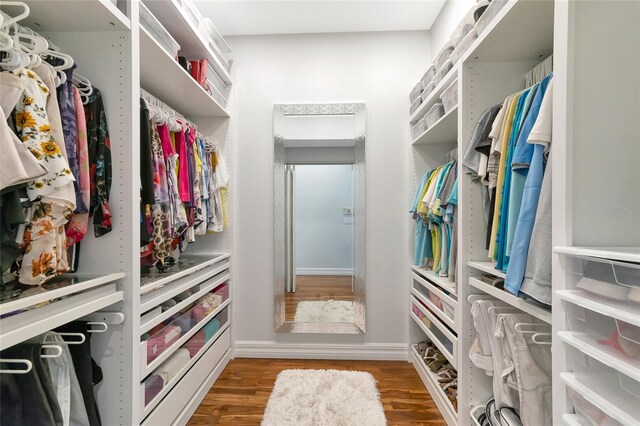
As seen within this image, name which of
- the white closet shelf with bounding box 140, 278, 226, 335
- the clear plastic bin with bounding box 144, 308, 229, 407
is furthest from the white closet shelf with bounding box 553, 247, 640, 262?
the clear plastic bin with bounding box 144, 308, 229, 407

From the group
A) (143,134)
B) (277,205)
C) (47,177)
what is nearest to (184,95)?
(143,134)

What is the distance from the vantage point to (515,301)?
1.04 meters

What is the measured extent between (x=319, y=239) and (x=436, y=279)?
3.31 ft

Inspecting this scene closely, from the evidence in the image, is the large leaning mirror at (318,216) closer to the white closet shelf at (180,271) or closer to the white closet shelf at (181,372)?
the white closet shelf at (181,372)

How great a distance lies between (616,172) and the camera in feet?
2.54

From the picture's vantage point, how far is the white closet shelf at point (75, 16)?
3.03ft

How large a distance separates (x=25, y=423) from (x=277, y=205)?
5.69ft

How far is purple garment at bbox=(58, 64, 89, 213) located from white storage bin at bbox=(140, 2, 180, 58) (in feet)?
1.56

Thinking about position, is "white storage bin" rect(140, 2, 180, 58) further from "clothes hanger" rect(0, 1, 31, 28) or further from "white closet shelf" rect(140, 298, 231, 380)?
"white closet shelf" rect(140, 298, 231, 380)

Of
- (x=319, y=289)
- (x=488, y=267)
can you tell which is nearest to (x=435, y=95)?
(x=488, y=267)

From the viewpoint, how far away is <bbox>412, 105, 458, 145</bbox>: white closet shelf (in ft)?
5.27

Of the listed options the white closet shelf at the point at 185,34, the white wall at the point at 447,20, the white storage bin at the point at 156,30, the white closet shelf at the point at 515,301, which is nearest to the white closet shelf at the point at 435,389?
the white closet shelf at the point at 515,301

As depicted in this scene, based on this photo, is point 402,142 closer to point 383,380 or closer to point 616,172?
point 616,172

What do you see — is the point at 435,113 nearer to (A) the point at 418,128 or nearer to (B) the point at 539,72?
(A) the point at 418,128
